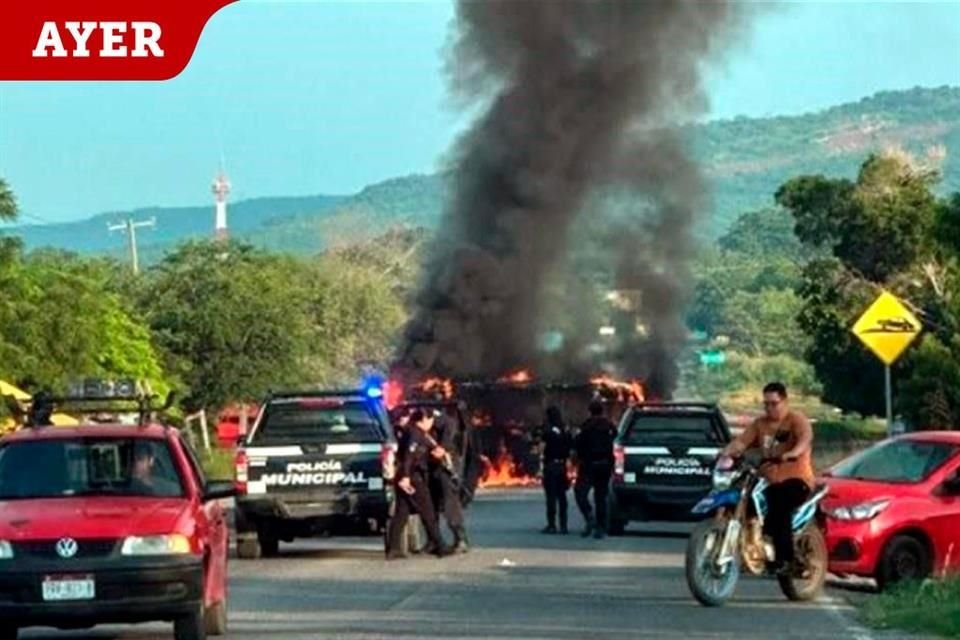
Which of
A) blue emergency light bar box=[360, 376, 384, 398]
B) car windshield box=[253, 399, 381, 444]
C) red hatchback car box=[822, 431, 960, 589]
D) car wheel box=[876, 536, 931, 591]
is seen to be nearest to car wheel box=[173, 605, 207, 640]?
red hatchback car box=[822, 431, 960, 589]

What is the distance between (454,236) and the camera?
64.6m

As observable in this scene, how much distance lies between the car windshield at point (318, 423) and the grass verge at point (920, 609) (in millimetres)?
8233

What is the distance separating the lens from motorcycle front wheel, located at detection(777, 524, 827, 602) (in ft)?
72.0

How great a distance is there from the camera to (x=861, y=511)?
23641mm

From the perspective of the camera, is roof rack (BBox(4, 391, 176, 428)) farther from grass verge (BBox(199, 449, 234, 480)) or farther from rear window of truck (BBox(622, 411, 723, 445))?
grass verge (BBox(199, 449, 234, 480))

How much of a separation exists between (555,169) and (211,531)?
43306 millimetres

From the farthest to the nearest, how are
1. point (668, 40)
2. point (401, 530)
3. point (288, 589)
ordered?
point (668, 40) < point (401, 530) < point (288, 589)

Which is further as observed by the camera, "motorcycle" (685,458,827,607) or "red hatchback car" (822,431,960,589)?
"red hatchback car" (822,431,960,589)

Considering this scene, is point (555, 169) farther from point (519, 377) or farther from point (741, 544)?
point (741, 544)

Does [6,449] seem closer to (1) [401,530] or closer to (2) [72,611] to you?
(2) [72,611]

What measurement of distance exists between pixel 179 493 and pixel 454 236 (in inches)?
1845

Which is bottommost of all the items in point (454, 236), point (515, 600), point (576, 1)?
point (515, 600)

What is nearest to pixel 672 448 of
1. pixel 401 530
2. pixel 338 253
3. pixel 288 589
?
pixel 401 530

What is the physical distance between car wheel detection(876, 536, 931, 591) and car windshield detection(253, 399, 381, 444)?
24.1 feet
